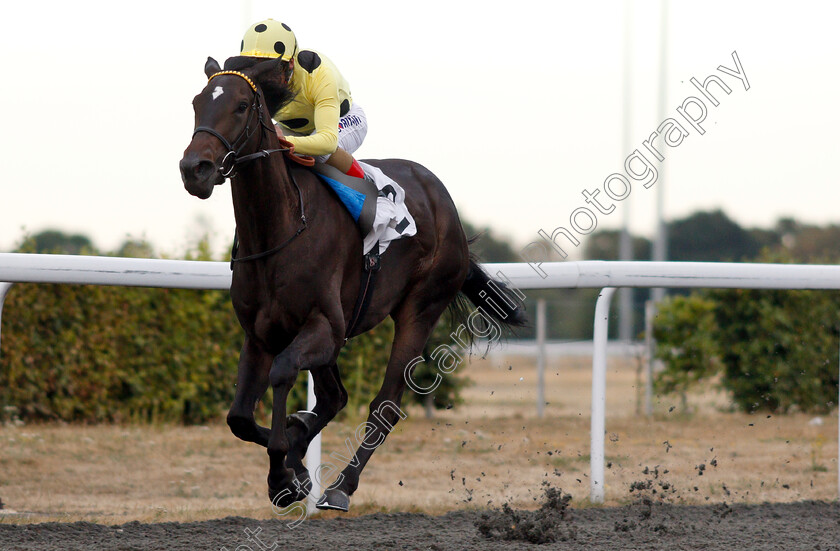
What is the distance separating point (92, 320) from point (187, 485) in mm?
2188

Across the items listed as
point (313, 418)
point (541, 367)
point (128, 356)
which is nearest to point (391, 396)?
point (313, 418)


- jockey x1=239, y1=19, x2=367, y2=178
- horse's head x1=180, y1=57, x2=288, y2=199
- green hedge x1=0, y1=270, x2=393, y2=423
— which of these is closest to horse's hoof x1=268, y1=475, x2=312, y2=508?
horse's head x1=180, y1=57, x2=288, y2=199

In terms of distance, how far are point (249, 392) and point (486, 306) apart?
1.70m

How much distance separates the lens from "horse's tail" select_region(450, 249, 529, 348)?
490 centimetres

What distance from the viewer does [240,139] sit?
3291 millimetres

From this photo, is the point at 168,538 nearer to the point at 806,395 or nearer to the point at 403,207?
the point at 403,207

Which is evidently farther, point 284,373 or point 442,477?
point 442,477

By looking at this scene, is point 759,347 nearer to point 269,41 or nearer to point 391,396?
point 391,396

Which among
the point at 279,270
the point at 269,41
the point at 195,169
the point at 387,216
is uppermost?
the point at 269,41

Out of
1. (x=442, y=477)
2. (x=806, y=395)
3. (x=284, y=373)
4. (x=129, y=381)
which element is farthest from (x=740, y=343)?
(x=284, y=373)

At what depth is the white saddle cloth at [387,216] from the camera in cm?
395

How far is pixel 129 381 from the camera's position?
7621mm

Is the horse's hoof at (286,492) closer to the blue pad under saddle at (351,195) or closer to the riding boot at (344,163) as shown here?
the blue pad under saddle at (351,195)

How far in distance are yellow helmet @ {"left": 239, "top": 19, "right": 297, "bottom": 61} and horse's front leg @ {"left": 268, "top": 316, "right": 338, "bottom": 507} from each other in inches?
40.2
